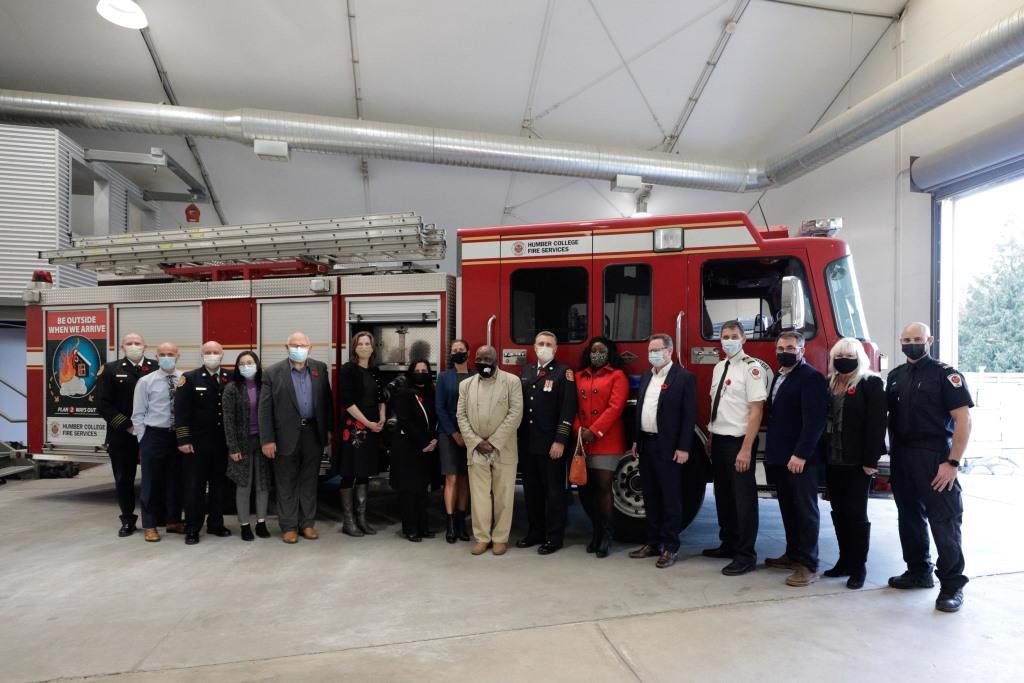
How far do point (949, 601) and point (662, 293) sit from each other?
3.02 metres

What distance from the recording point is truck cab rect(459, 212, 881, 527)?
5039 millimetres

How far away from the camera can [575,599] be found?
4098 millimetres

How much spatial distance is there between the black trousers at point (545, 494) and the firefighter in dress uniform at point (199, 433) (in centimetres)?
292

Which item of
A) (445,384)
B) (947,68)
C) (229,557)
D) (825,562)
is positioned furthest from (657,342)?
(947,68)

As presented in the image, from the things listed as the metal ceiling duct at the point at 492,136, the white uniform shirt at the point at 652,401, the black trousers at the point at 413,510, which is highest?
the metal ceiling duct at the point at 492,136

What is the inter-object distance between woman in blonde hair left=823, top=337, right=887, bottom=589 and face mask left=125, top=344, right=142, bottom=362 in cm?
632

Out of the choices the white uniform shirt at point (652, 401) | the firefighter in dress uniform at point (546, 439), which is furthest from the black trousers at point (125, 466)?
the white uniform shirt at point (652, 401)

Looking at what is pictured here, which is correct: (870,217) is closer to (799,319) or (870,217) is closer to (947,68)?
(947,68)

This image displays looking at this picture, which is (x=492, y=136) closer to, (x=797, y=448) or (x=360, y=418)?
(x=360, y=418)

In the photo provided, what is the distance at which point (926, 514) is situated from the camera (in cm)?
407

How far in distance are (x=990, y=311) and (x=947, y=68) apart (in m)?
4.37

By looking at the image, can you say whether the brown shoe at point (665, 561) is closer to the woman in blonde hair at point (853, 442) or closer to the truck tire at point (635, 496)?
the truck tire at point (635, 496)

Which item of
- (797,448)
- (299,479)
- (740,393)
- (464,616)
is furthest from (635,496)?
(299,479)

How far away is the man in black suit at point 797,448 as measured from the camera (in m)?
4.29
